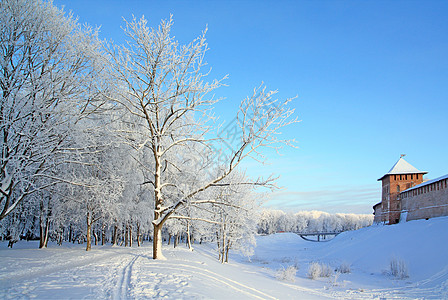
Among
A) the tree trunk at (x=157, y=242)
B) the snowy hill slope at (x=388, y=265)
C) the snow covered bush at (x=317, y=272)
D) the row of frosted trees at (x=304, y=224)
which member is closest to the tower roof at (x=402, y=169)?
the snowy hill slope at (x=388, y=265)

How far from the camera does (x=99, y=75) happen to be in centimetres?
1198

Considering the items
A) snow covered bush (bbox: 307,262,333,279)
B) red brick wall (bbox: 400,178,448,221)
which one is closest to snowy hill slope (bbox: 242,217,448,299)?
snow covered bush (bbox: 307,262,333,279)

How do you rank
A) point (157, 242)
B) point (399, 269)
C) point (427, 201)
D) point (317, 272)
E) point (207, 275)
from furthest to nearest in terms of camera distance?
point (427, 201) → point (399, 269) → point (317, 272) → point (157, 242) → point (207, 275)

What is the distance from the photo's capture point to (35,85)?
1005cm

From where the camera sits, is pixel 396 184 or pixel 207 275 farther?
pixel 396 184

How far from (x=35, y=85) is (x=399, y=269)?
26.2 metres

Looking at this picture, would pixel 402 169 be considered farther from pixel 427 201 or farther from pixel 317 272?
pixel 317 272

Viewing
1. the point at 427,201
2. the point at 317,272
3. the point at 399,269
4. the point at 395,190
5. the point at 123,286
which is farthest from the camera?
the point at 395,190

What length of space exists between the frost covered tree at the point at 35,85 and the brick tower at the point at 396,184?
167 ft

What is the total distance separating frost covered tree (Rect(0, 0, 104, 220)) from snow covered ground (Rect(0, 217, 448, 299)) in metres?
3.41

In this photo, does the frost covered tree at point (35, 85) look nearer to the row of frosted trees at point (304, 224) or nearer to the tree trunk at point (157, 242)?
the tree trunk at point (157, 242)

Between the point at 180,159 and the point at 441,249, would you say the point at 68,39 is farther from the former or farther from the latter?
the point at 441,249

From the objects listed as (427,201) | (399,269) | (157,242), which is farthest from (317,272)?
(427,201)

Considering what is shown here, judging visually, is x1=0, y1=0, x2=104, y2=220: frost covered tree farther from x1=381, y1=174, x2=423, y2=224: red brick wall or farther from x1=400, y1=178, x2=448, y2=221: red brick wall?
x1=381, y1=174, x2=423, y2=224: red brick wall
